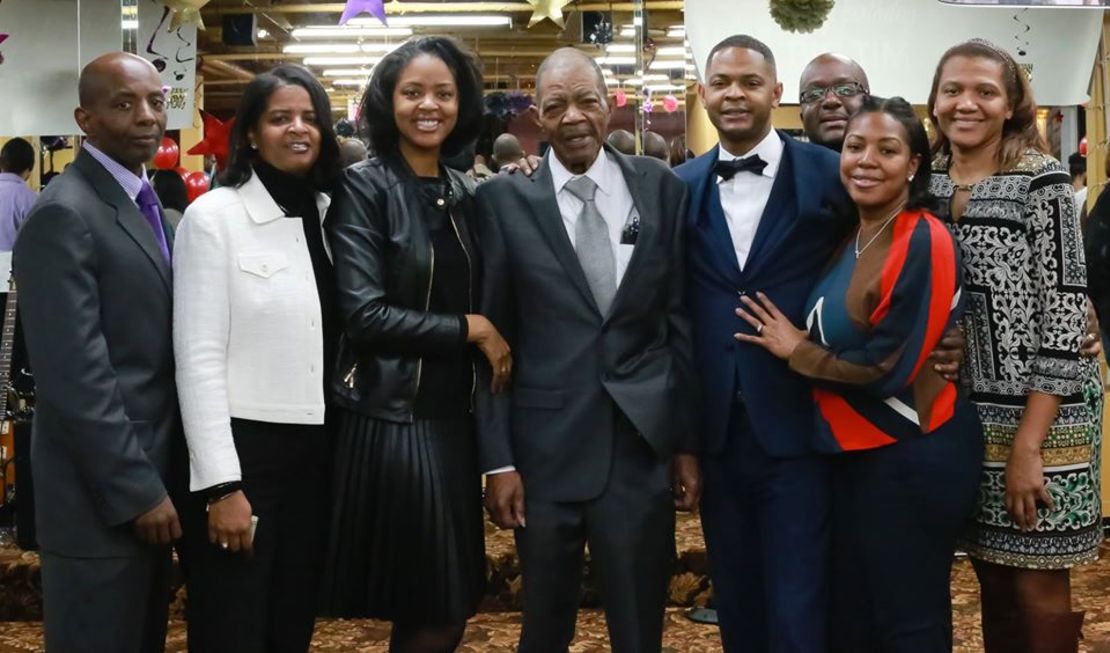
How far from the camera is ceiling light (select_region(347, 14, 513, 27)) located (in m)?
6.16

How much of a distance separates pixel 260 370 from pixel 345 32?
13.7 feet

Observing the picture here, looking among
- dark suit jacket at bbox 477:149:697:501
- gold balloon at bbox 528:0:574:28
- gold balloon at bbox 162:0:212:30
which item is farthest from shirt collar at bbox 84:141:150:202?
gold balloon at bbox 528:0:574:28

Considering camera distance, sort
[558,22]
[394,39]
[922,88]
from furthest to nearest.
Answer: [394,39] < [558,22] < [922,88]

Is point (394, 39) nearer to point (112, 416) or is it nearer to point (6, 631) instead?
point (6, 631)

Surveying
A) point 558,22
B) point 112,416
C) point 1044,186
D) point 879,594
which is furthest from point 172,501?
point 558,22

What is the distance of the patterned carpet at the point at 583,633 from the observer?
403 cm

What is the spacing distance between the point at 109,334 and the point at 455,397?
769 millimetres

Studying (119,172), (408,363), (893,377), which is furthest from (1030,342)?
(119,172)

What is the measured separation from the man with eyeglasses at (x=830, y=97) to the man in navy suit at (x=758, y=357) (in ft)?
2.49

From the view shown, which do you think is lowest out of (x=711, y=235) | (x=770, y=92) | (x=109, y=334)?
(x=109, y=334)

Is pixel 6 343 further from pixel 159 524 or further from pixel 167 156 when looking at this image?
pixel 159 524

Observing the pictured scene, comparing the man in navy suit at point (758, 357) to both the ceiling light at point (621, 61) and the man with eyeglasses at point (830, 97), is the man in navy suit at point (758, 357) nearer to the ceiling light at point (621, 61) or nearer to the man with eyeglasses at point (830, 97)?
the man with eyeglasses at point (830, 97)

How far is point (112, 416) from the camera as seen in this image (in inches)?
89.7

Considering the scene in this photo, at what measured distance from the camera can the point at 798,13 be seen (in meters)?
4.90
